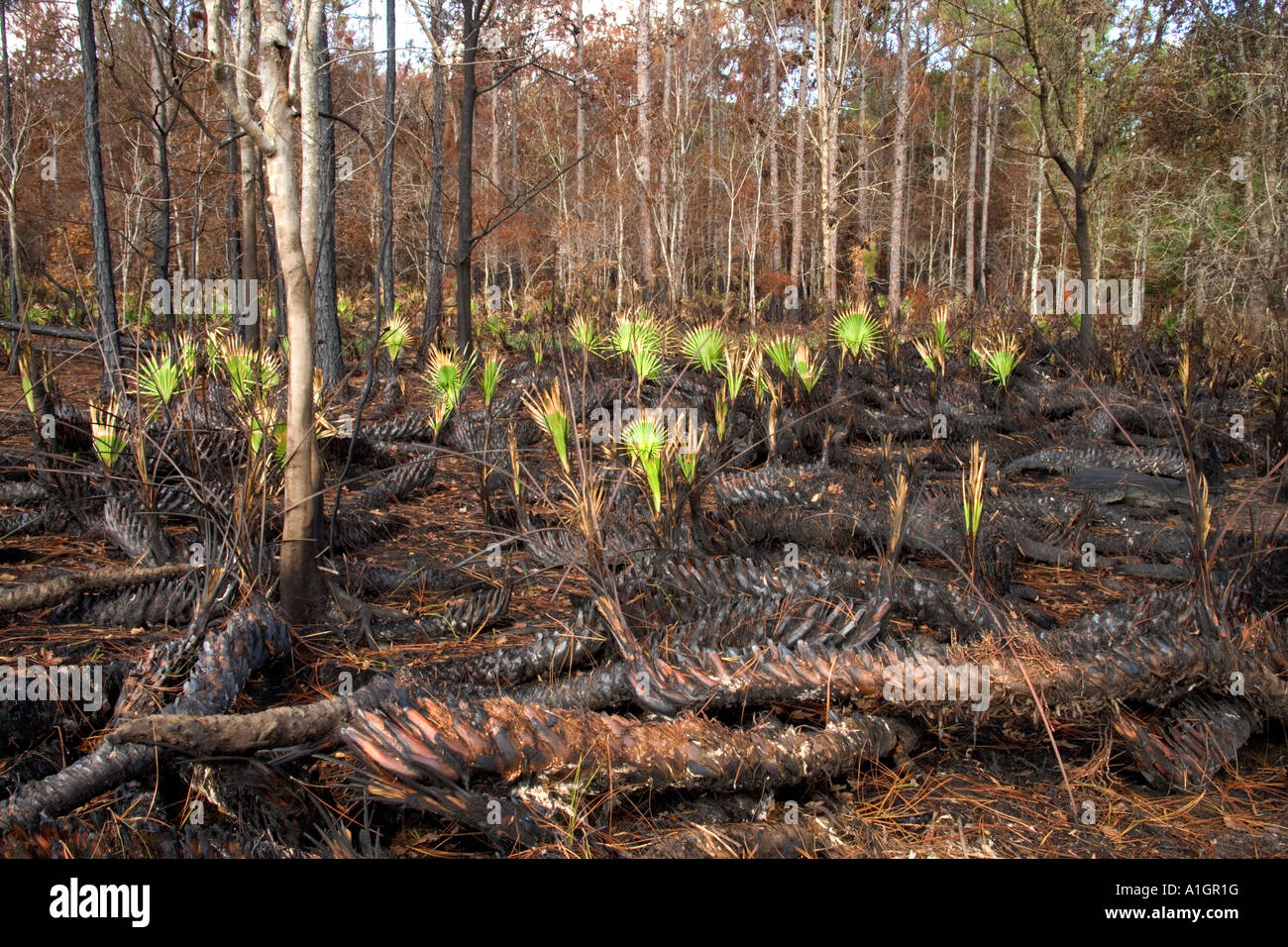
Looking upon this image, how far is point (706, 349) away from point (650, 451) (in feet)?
12.5

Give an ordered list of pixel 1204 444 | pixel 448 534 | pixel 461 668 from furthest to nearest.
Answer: pixel 1204 444 → pixel 448 534 → pixel 461 668

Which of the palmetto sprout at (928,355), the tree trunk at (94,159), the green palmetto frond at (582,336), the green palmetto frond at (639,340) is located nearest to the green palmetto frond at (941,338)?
the palmetto sprout at (928,355)

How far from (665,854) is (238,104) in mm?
1978

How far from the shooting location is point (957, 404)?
6383 mm

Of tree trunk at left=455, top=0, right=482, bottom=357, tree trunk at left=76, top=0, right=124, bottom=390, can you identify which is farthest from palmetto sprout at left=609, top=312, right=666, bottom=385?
tree trunk at left=76, top=0, right=124, bottom=390

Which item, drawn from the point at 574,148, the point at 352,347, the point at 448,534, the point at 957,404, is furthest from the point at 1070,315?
the point at 574,148

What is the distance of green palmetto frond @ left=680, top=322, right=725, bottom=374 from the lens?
6.75 metres

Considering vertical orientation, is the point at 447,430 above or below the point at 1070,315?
below

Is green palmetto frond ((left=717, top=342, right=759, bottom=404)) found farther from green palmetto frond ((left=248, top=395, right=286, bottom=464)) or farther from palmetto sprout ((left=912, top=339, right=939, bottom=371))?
green palmetto frond ((left=248, top=395, right=286, bottom=464))

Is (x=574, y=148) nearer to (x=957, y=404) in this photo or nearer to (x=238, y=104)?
(x=957, y=404)

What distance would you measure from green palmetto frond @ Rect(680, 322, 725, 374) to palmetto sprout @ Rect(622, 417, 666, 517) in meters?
3.38

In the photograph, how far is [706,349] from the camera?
6.81 meters

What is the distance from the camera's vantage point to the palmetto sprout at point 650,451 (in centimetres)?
308

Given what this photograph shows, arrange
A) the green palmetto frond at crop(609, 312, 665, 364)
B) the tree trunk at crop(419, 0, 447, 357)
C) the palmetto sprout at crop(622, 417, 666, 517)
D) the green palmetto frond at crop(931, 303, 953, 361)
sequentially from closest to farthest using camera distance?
the palmetto sprout at crop(622, 417, 666, 517), the green palmetto frond at crop(609, 312, 665, 364), the green palmetto frond at crop(931, 303, 953, 361), the tree trunk at crop(419, 0, 447, 357)
